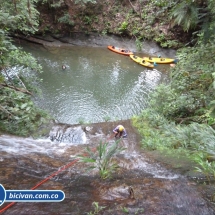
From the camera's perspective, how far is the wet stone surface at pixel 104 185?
2.70 meters

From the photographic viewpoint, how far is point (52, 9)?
1848 centimetres

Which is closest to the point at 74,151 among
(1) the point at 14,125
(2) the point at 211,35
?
(1) the point at 14,125

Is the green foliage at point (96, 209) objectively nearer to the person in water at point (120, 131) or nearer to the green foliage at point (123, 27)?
the person in water at point (120, 131)

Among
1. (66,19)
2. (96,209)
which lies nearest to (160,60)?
(66,19)

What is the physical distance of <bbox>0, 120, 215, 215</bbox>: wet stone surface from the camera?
270 centimetres

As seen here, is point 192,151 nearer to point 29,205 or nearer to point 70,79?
point 29,205

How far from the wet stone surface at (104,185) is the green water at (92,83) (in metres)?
4.66

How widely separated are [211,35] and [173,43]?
12.2 meters

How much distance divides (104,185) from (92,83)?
9941 mm

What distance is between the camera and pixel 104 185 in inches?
128

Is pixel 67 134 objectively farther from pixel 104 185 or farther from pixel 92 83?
pixel 92 83

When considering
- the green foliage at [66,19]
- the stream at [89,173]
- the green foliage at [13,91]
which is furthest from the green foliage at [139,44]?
the green foliage at [13,91]

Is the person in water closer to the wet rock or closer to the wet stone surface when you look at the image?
the wet rock

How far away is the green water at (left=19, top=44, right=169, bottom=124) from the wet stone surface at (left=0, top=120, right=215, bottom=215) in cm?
466
